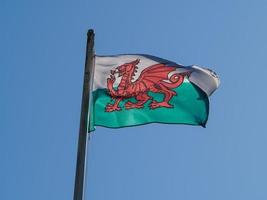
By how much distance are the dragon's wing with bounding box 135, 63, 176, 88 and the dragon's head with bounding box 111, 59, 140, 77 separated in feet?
0.77

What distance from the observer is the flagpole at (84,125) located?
11.2m

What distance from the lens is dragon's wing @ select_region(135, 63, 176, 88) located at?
1488 centimetres

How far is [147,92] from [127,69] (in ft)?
2.49

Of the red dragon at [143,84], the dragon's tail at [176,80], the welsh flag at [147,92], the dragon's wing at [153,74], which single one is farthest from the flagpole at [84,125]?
the dragon's tail at [176,80]

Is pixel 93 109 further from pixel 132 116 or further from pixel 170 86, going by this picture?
pixel 170 86

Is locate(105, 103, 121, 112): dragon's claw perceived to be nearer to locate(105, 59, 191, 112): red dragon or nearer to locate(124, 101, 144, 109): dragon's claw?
locate(105, 59, 191, 112): red dragon

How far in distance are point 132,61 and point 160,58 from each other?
778 millimetres

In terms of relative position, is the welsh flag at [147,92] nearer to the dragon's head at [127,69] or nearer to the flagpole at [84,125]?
the dragon's head at [127,69]

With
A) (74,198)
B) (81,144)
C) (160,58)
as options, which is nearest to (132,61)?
(160,58)

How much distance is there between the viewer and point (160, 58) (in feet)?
50.0

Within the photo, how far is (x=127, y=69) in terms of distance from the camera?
14.8m

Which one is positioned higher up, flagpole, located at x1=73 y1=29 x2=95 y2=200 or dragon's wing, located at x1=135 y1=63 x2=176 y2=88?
dragon's wing, located at x1=135 y1=63 x2=176 y2=88

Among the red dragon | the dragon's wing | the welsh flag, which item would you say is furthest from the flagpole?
the dragon's wing

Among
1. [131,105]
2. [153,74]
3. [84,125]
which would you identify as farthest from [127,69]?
[84,125]
